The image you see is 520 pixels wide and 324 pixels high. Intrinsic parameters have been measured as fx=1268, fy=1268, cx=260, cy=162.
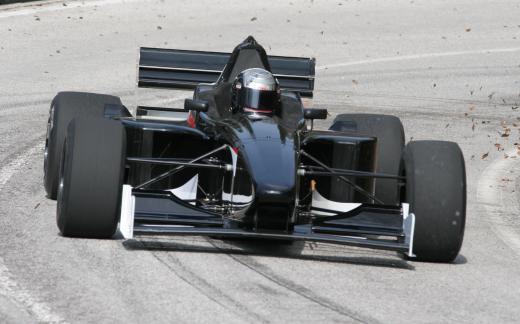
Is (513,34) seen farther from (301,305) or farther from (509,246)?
(301,305)

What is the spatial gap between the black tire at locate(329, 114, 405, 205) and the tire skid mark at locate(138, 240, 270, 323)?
2782mm

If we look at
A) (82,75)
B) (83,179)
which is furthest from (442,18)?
(83,179)

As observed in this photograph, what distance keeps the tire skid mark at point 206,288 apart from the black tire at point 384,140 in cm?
278

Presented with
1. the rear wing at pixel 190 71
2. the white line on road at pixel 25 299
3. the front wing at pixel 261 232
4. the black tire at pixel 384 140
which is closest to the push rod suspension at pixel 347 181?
the front wing at pixel 261 232

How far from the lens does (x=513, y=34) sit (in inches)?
982

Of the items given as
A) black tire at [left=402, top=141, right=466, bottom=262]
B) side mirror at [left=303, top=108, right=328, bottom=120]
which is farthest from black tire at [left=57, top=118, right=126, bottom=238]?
black tire at [left=402, top=141, right=466, bottom=262]

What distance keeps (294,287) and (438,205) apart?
5.29 feet

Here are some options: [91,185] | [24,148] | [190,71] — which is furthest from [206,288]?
[24,148]

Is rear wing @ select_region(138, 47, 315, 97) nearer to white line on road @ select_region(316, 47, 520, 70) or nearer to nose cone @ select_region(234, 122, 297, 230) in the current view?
nose cone @ select_region(234, 122, 297, 230)

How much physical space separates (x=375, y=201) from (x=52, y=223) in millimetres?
2642

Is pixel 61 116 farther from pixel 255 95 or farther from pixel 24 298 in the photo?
pixel 24 298

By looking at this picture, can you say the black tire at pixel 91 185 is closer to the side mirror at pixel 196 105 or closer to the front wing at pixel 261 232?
the front wing at pixel 261 232

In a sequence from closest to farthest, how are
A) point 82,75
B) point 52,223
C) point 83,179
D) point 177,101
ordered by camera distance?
point 83,179 → point 52,223 → point 177,101 → point 82,75

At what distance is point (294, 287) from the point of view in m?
8.34
